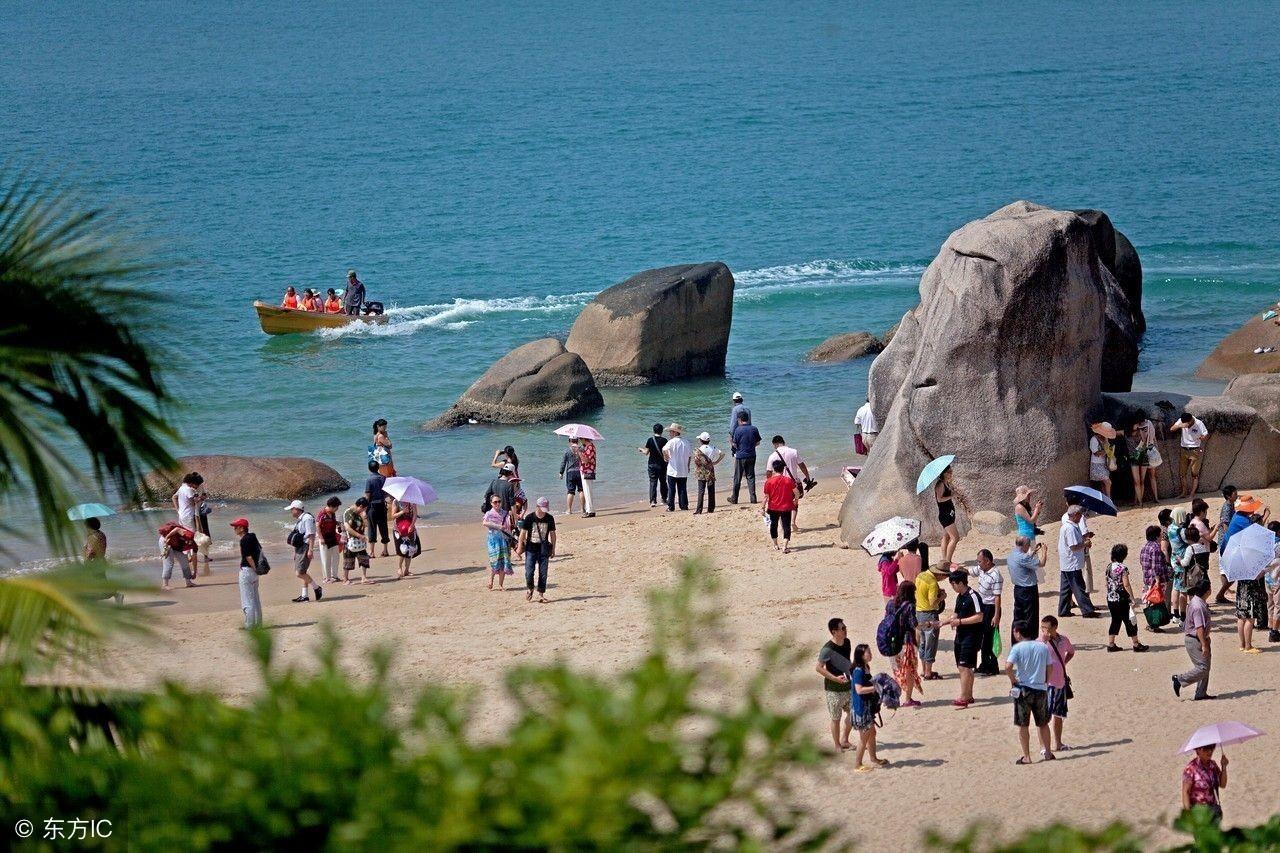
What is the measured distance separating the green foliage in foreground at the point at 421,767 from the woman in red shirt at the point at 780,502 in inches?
596

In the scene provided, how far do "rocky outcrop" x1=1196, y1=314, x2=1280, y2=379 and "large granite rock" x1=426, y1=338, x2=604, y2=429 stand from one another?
13.0 metres

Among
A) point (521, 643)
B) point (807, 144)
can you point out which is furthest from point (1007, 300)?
point (807, 144)

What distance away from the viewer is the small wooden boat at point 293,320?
4156 cm

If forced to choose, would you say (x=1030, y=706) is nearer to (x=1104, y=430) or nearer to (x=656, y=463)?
(x=1104, y=430)

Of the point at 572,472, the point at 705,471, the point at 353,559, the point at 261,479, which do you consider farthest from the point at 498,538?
the point at 261,479

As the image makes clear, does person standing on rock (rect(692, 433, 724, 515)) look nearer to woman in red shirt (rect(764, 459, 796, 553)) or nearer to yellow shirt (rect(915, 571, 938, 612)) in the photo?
woman in red shirt (rect(764, 459, 796, 553))

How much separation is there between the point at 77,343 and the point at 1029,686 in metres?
9.19

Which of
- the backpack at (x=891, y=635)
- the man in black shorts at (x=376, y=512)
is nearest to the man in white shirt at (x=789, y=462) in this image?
the man in black shorts at (x=376, y=512)

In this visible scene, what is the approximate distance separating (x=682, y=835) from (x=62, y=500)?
291 centimetres

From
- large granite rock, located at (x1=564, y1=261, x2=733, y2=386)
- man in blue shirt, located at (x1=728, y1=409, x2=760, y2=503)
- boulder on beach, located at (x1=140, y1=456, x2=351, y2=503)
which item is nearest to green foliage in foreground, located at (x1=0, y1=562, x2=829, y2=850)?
man in blue shirt, located at (x1=728, y1=409, x2=760, y2=503)

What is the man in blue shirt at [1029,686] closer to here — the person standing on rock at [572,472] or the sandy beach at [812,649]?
the sandy beach at [812,649]

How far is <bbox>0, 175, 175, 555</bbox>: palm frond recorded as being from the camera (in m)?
6.82

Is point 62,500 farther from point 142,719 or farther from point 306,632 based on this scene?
point 306,632

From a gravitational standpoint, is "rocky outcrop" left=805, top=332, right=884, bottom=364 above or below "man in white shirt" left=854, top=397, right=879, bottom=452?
above
